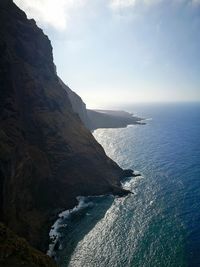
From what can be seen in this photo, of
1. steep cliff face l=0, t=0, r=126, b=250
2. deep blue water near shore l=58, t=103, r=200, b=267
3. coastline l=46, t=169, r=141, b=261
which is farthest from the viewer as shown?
steep cliff face l=0, t=0, r=126, b=250

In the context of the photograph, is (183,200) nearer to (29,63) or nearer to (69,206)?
(69,206)

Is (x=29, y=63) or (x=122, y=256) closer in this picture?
(x=122, y=256)

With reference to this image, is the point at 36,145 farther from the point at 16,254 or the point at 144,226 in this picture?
the point at 16,254

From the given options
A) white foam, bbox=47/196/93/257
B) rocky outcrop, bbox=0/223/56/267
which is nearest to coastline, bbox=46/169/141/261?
white foam, bbox=47/196/93/257

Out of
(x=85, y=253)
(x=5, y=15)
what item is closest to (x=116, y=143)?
(x=5, y=15)

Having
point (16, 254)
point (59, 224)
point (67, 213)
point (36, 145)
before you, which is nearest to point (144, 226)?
point (67, 213)

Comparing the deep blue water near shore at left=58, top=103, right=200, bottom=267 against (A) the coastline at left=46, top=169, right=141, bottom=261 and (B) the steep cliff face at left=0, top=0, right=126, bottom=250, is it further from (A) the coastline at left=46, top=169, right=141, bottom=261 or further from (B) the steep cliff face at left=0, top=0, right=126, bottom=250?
(B) the steep cliff face at left=0, top=0, right=126, bottom=250
